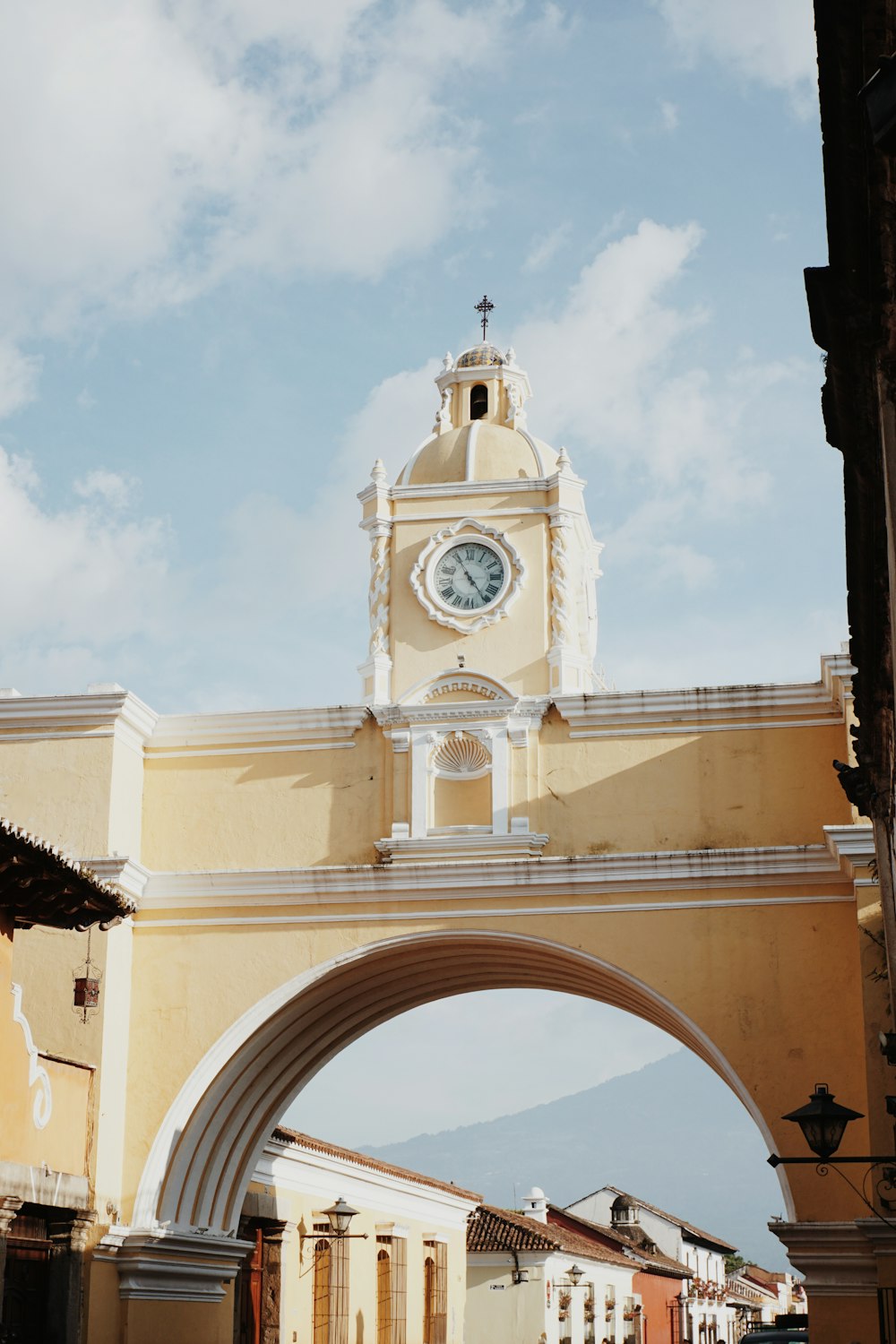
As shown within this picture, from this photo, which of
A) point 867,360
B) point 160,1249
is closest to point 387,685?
point 160,1249

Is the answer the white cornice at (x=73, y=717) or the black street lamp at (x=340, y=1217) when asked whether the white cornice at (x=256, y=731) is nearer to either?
the white cornice at (x=73, y=717)

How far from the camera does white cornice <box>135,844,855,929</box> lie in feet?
51.4

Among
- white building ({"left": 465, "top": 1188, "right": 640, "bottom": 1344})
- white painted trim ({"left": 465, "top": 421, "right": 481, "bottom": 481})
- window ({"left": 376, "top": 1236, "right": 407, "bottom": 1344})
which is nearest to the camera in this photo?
white painted trim ({"left": 465, "top": 421, "right": 481, "bottom": 481})

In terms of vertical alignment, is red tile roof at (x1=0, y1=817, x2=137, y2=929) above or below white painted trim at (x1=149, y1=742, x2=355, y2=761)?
below

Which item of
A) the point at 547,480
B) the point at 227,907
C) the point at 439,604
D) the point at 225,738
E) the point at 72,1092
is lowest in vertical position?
the point at 72,1092

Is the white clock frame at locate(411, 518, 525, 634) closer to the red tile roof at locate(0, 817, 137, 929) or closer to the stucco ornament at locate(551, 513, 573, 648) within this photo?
the stucco ornament at locate(551, 513, 573, 648)

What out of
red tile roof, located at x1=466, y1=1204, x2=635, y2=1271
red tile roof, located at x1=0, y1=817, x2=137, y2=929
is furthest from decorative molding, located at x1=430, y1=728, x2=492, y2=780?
red tile roof, located at x1=466, y1=1204, x2=635, y2=1271

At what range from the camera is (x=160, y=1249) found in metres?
15.9

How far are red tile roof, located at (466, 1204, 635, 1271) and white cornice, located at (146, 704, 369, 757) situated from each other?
1520 centimetres

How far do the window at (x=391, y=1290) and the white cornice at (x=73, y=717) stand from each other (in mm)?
10134

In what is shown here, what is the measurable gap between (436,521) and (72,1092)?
6110mm

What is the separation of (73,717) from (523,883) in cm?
433

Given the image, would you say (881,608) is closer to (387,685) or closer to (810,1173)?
(810,1173)

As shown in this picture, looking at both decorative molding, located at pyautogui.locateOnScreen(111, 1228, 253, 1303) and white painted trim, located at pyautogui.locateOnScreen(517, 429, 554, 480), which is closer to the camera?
decorative molding, located at pyautogui.locateOnScreen(111, 1228, 253, 1303)
